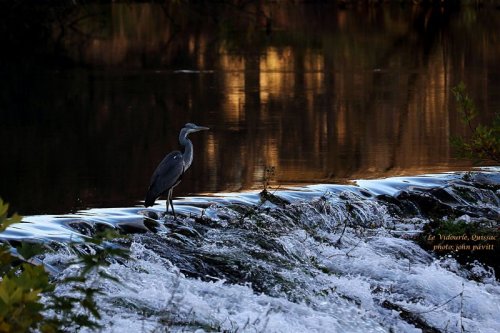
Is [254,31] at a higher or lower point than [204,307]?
higher

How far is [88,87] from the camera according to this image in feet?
79.8

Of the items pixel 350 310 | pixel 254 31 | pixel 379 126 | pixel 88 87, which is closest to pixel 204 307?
pixel 350 310

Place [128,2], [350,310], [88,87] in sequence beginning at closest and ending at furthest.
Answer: [350,310], [88,87], [128,2]

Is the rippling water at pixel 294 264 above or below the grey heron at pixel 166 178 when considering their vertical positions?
below

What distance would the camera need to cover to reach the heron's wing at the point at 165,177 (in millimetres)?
10188

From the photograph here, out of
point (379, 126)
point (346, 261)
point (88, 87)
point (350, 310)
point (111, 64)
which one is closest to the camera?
point (350, 310)

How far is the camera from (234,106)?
21.3 meters

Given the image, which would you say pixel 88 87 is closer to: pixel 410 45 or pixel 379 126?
pixel 379 126

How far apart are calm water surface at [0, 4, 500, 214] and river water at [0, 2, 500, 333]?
0.07 metres

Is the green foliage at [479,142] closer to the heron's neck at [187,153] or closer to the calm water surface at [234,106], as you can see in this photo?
the heron's neck at [187,153]

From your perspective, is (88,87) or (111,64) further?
(111,64)

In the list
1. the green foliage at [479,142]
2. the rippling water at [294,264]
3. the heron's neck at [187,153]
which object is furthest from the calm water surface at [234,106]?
the green foliage at [479,142]

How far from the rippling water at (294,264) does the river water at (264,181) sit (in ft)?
0.07

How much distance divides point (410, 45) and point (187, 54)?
26.4 feet
